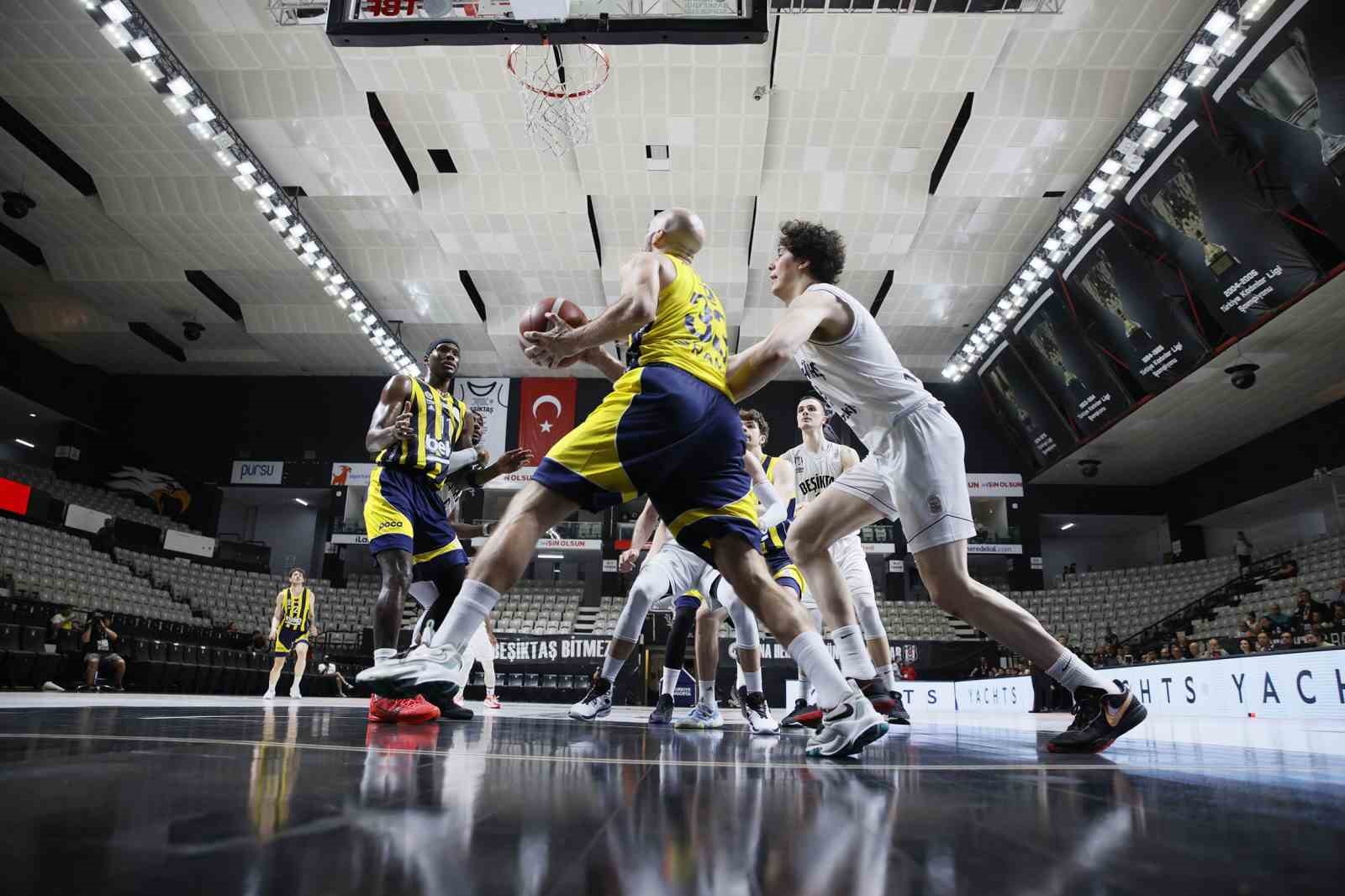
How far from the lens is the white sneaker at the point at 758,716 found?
12.4ft

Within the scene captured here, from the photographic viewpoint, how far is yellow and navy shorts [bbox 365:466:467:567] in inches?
153

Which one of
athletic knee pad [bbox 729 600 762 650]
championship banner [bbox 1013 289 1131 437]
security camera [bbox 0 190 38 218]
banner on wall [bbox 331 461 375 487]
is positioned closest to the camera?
athletic knee pad [bbox 729 600 762 650]

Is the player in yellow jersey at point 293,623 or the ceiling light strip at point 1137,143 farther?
the player in yellow jersey at point 293,623

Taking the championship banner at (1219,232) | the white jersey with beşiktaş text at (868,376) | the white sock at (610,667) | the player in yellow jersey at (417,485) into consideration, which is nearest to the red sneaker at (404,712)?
the player in yellow jersey at (417,485)

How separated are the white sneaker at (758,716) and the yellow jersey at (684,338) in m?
1.95

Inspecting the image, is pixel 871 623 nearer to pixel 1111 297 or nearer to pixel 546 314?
pixel 546 314

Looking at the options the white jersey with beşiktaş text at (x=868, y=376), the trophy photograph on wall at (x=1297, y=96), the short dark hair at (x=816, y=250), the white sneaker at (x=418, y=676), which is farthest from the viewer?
the trophy photograph on wall at (x=1297, y=96)

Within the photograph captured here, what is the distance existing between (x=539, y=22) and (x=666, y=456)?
394 centimetres

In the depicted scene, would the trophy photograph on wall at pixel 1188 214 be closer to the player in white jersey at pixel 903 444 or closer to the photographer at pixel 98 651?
the player in white jersey at pixel 903 444

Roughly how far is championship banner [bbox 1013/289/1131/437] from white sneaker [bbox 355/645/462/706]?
1526cm

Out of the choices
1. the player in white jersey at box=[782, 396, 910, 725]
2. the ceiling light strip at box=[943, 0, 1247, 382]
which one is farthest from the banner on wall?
the player in white jersey at box=[782, 396, 910, 725]

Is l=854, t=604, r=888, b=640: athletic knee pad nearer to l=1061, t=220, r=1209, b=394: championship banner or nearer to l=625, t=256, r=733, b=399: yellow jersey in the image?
l=625, t=256, r=733, b=399: yellow jersey

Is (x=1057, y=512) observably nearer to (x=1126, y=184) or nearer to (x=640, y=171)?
(x=1126, y=184)

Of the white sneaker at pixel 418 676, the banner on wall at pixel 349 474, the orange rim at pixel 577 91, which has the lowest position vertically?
the white sneaker at pixel 418 676
